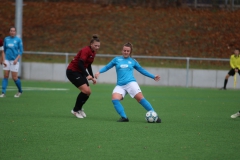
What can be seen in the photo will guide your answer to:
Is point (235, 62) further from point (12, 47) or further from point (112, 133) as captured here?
point (112, 133)

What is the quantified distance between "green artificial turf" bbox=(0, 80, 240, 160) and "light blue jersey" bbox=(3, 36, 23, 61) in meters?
1.87

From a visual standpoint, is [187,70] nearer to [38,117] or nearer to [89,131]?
[38,117]

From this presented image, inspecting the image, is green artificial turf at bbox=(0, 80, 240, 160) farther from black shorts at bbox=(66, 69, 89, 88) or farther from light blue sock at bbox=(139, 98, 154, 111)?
black shorts at bbox=(66, 69, 89, 88)

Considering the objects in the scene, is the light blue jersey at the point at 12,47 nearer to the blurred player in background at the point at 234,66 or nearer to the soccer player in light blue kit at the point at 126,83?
the soccer player in light blue kit at the point at 126,83

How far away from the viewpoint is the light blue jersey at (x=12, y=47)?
16.6 metres

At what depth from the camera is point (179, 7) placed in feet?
114

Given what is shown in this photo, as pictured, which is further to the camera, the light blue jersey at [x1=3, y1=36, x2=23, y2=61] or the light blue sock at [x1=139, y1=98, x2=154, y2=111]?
the light blue jersey at [x1=3, y1=36, x2=23, y2=61]

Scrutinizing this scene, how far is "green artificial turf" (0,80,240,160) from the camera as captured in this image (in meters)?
7.57

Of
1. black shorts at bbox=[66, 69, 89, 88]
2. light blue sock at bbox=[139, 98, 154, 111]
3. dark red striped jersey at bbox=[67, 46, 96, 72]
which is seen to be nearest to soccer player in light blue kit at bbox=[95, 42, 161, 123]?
light blue sock at bbox=[139, 98, 154, 111]

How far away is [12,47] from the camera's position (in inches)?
652

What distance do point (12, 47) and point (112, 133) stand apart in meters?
7.91

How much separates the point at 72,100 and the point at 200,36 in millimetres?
15503

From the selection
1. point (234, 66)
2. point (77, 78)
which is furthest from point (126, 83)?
point (234, 66)

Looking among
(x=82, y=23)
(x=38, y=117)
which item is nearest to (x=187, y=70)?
(x=82, y=23)
